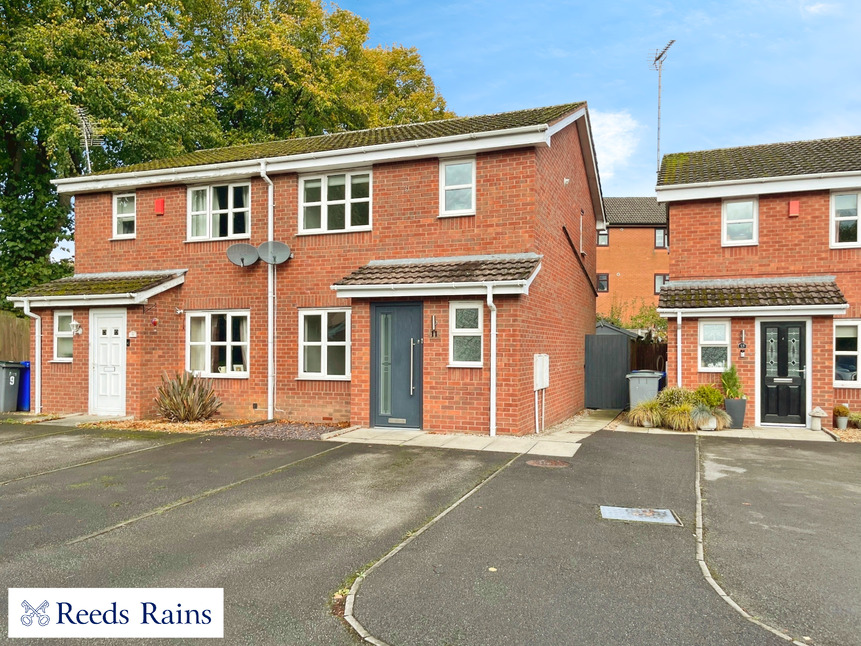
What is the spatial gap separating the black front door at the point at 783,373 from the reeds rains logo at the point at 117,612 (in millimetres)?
12770

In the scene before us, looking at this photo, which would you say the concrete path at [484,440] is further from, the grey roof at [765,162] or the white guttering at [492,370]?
the grey roof at [765,162]

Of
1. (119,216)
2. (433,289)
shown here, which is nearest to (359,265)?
(433,289)

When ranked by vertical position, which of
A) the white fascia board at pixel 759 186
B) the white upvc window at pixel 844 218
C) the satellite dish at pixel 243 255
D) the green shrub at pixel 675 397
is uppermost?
the white fascia board at pixel 759 186

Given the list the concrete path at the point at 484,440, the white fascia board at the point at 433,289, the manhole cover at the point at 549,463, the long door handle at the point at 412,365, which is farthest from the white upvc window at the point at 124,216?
the manhole cover at the point at 549,463

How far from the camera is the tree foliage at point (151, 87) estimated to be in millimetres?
19219

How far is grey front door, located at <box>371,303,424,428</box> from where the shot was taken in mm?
11867

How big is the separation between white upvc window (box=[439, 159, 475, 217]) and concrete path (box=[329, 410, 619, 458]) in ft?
14.3

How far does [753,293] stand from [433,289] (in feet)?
24.5

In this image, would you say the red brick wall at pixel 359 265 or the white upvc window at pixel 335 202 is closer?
the red brick wall at pixel 359 265

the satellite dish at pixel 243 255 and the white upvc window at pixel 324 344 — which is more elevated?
the satellite dish at pixel 243 255

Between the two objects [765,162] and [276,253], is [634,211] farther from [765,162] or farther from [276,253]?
[276,253]

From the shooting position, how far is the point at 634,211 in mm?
44094

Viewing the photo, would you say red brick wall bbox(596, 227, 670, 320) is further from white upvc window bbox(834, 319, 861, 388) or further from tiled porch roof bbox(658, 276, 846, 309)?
white upvc window bbox(834, 319, 861, 388)

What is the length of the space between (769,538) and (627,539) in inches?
52.4
